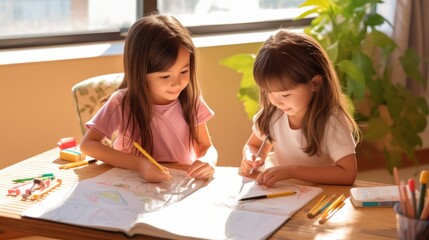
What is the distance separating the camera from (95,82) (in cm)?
277

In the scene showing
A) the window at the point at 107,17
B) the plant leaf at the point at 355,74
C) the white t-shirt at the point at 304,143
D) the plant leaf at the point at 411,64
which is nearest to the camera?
the white t-shirt at the point at 304,143

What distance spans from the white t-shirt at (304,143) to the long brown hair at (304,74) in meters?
0.02

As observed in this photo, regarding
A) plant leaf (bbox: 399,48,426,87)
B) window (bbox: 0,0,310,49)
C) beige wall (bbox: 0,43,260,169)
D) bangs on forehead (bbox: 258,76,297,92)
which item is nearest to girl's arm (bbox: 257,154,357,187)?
bangs on forehead (bbox: 258,76,297,92)

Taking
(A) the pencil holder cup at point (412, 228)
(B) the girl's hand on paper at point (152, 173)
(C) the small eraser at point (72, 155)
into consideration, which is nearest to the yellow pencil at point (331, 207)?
(A) the pencil holder cup at point (412, 228)

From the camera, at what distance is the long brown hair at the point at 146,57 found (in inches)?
92.0

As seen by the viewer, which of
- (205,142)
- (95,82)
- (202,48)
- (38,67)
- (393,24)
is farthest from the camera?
(393,24)

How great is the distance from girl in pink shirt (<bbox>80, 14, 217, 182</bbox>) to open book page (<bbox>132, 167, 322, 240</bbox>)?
0.14 metres

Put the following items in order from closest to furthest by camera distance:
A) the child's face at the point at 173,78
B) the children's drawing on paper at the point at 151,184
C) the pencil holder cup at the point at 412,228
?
the pencil holder cup at the point at 412,228 → the children's drawing on paper at the point at 151,184 → the child's face at the point at 173,78

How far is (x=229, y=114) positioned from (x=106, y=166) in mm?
1723

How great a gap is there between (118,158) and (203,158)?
25cm

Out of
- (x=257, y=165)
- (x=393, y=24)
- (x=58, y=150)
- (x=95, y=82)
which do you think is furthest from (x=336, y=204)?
(x=393, y=24)

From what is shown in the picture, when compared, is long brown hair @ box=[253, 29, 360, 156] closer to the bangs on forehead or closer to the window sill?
the bangs on forehead

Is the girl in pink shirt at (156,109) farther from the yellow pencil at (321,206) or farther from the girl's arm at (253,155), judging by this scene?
the yellow pencil at (321,206)

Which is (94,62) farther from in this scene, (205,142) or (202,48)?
(205,142)
